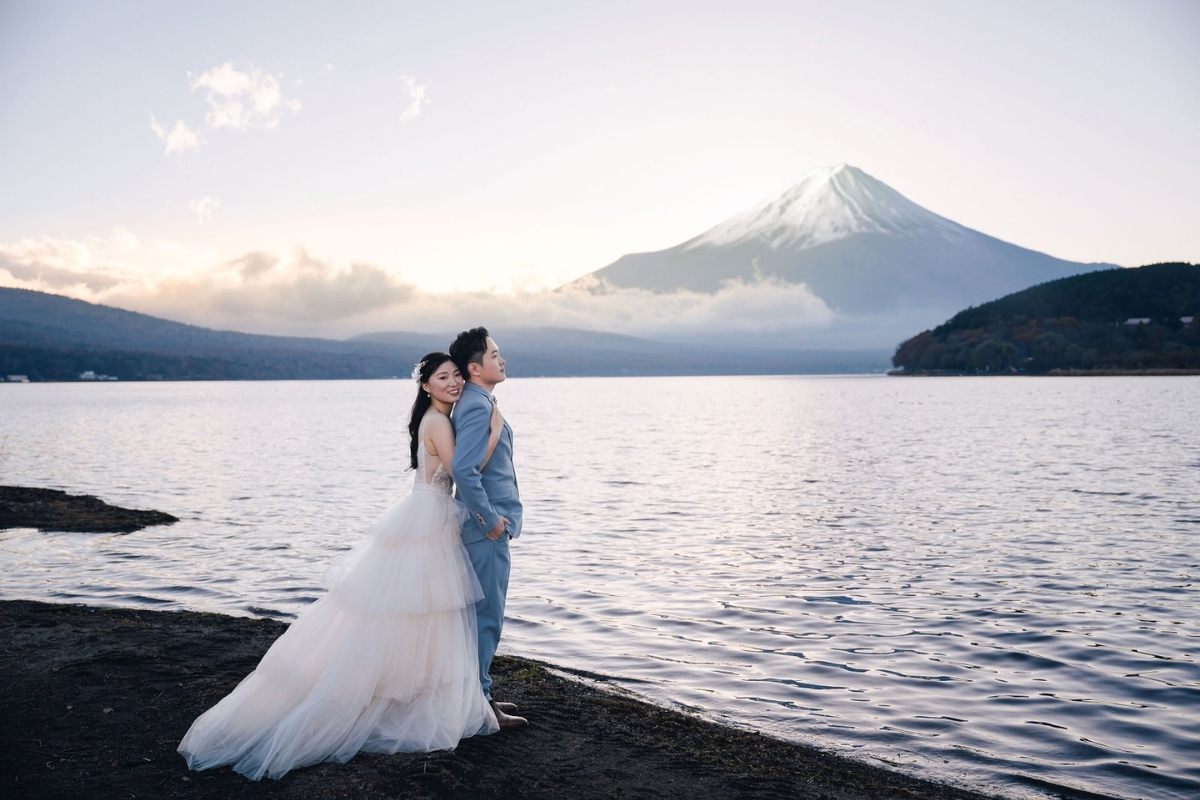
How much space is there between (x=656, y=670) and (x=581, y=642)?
139 centimetres

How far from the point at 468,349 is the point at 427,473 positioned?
0.97 meters

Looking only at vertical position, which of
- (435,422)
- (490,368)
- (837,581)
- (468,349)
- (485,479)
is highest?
(468,349)

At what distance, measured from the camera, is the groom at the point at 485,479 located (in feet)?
20.5

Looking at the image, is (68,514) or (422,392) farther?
(68,514)

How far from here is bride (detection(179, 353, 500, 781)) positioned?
5.79m

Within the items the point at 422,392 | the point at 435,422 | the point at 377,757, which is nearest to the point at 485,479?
the point at 435,422

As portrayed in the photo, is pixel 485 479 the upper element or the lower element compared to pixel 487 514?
upper

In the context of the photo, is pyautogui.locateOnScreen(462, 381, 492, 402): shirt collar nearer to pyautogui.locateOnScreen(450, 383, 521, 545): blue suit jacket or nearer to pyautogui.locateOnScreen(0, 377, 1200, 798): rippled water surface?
pyautogui.locateOnScreen(450, 383, 521, 545): blue suit jacket

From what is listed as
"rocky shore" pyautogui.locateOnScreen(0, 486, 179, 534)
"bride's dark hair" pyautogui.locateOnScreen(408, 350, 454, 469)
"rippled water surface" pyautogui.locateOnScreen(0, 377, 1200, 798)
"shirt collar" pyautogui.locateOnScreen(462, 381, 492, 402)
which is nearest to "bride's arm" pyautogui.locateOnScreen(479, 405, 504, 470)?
"shirt collar" pyautogui.locateOnScreen(462, 381, 492, 402)

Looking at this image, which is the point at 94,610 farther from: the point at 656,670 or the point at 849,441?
the point at 849,441

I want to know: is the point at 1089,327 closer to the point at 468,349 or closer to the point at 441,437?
the point at 468,349

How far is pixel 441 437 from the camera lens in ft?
21.2

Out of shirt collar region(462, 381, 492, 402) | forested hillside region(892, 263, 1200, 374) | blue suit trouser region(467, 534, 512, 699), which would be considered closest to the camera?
shirt collar region(462, 381, 492, 402)

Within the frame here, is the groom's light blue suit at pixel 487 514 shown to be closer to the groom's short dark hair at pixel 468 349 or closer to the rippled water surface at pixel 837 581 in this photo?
the groom's short dark hair at pixel 468 349
